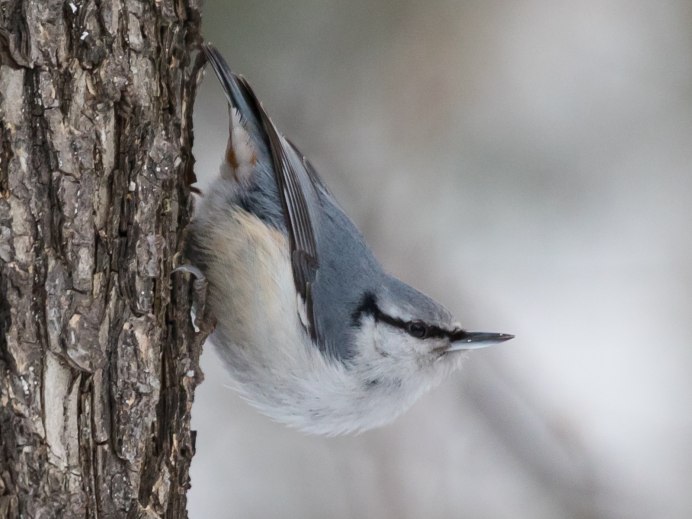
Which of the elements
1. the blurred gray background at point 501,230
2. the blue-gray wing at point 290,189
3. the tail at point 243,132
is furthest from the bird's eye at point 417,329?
the blurred gray background at point 501,230

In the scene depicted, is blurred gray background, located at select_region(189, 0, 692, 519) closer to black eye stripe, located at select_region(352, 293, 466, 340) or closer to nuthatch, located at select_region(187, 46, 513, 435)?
nuthatch, located at select_region(187, 46, 513, 435)

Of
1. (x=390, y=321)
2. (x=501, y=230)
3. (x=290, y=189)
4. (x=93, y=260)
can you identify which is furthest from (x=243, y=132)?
(x=501, y=230)

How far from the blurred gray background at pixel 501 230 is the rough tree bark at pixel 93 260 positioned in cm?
142

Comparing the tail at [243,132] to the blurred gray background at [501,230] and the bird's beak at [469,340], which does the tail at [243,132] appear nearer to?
the bird's beak at [469,340]

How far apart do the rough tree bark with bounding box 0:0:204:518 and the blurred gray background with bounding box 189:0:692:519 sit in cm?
142

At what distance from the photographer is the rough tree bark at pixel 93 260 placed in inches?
53.0

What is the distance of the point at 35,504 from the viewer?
4.44ft

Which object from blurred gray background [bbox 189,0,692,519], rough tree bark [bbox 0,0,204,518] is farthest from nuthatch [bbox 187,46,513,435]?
blurred gray background [bbox 189,0,692,519]

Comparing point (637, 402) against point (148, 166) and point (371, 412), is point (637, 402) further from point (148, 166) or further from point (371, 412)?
point (148, 166)

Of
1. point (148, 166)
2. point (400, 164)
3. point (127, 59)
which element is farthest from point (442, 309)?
point (400, 164)

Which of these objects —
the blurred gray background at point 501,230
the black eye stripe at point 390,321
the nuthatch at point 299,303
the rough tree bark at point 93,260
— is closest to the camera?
the rough tree bark at point 93,260

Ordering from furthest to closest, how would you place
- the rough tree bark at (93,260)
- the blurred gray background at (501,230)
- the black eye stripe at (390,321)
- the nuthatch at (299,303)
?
the blurred gray background at (501,230) < the black eye stripe at (390,321) < the nuthatch at (299,303) < the rough tree bark at (93,260)

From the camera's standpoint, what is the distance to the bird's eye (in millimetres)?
2201

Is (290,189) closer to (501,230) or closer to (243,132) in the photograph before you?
(243,132)
